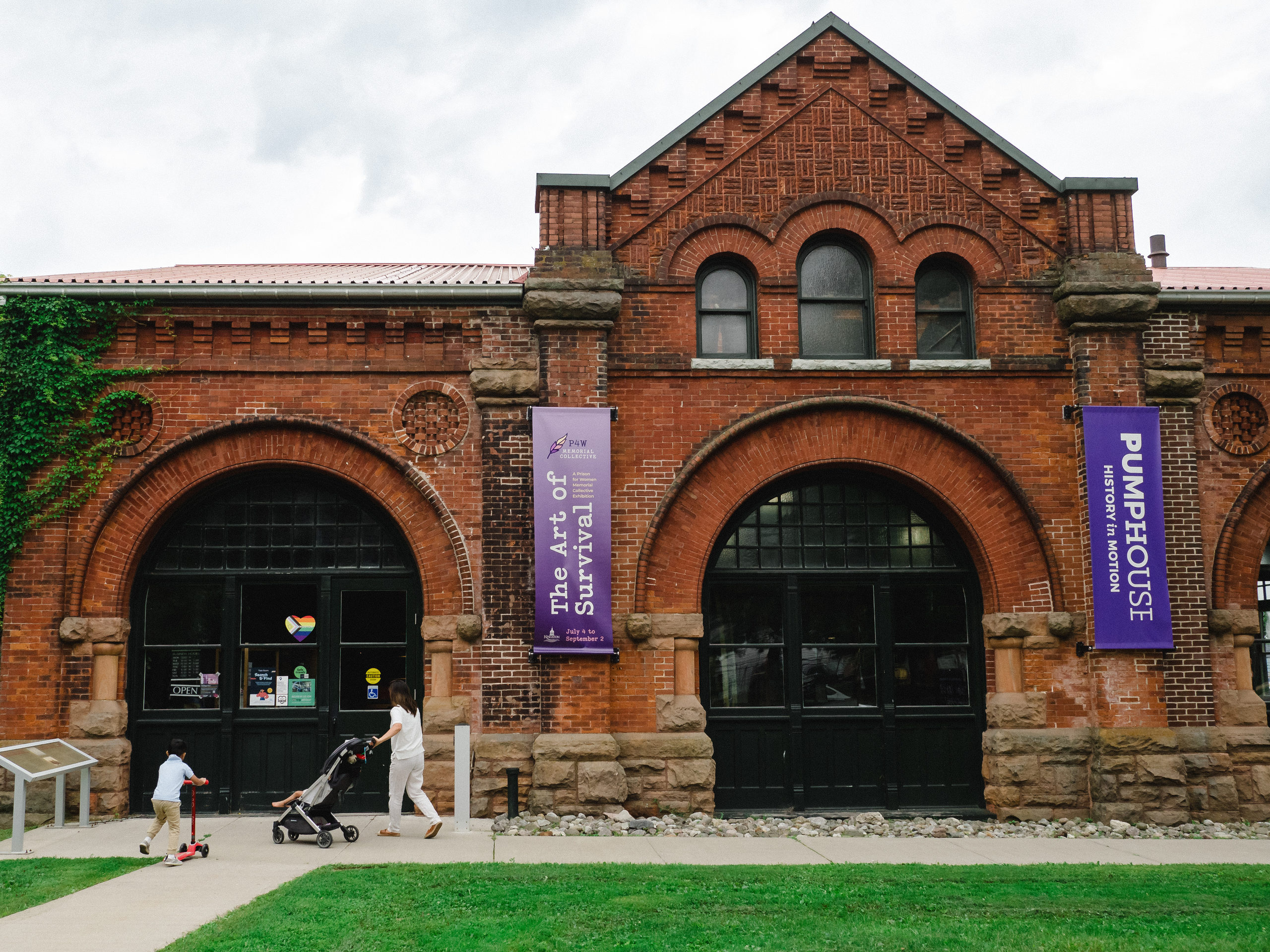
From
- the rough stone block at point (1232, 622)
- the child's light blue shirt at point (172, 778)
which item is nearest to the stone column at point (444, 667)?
the child's light blue shirt at point (172, 778)

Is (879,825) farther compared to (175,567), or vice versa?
(175,567)

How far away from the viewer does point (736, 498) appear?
1242cm

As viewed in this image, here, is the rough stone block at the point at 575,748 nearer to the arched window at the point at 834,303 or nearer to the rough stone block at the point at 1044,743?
the rough stone block at the point at 1044,743

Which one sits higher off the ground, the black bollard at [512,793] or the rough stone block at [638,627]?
the rough stone block at [638,627]

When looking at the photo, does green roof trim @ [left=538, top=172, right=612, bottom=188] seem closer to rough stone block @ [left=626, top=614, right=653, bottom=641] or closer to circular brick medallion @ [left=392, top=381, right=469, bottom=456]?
circular brick medallion @ [left=392, top=381, right=469, bottom=456]

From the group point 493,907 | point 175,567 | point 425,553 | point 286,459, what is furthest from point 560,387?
point 493,907

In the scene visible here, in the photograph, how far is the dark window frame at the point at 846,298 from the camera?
12.9 m

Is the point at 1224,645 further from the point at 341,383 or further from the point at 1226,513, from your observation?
the point at 341,383

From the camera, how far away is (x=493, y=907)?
770cm

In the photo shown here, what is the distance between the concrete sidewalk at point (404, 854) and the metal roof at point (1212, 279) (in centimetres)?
670

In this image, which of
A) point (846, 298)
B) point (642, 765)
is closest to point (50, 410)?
point (642, 765)

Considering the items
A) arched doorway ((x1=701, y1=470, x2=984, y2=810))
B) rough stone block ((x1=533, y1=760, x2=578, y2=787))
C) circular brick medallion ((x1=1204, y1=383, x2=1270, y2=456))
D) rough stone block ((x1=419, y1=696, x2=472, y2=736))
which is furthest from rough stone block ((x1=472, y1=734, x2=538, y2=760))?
circular brick medallion ((x1=1204, y1=383, x2=1270, y2=456))

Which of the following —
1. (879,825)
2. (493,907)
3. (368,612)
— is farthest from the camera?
(368,612)

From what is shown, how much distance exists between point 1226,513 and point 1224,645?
1.63 metres
